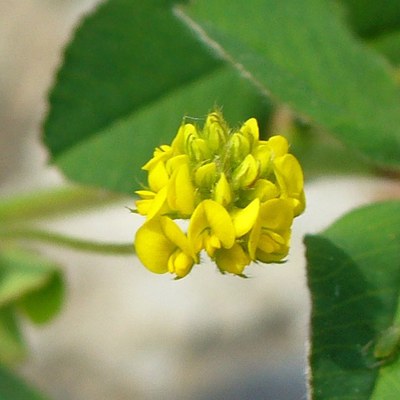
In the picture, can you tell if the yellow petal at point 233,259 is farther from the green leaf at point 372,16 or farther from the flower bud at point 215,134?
the green leaf at point 372,16

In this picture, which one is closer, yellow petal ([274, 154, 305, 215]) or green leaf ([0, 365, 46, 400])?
yellow petal ([274, 154, 305, 215])

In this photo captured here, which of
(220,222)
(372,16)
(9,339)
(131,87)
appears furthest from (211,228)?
(9,339)

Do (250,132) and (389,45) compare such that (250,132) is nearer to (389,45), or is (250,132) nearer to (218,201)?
(218,201)

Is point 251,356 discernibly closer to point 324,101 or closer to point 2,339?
point 2,339

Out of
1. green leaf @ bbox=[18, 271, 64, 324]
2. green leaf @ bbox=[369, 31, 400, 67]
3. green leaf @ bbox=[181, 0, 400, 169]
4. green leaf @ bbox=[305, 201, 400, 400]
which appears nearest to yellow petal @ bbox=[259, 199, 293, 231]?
green leaf @ bbox=[305, 201, 400, 400]

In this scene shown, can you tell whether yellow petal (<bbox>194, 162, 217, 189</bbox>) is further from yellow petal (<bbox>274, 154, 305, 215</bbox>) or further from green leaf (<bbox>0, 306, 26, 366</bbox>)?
green leaf (<bbox>0, 306, 26, 366</bbox>)
